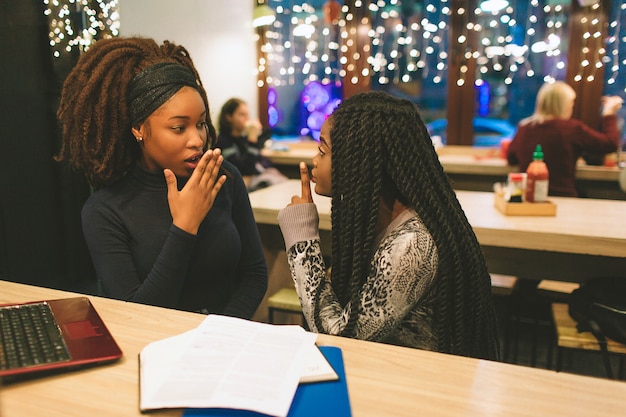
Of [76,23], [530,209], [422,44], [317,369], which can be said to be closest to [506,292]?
[530,209]

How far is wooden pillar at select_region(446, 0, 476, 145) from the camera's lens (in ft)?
15.1

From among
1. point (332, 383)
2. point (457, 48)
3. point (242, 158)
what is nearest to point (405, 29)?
point (457, 48)

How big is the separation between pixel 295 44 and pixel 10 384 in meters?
4.77

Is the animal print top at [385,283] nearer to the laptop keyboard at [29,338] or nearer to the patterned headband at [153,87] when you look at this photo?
the patterned headband at [153,87]

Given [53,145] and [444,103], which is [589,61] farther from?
[53,145]

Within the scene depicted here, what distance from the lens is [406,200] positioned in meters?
1.20

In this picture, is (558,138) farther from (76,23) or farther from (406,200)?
(76,23)

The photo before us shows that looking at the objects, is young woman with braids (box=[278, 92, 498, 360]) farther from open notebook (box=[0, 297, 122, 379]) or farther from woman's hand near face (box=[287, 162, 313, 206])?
open notebook (box=[0, 297, 122, 379])

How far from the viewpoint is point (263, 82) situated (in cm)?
542

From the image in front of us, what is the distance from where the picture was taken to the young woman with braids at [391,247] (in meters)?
1.11

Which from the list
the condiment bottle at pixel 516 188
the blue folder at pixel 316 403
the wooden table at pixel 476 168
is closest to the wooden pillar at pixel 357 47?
the wooden table at pixel 476 168

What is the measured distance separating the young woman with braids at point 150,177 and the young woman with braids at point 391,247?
→ 0.24 metres

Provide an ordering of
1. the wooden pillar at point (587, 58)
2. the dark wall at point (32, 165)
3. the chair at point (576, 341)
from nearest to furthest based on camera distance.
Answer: the chair at point (576, 341) → the dark wall at point (32, 165) → the wooden pillar at point (587, 58)

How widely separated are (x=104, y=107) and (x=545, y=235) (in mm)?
1524
